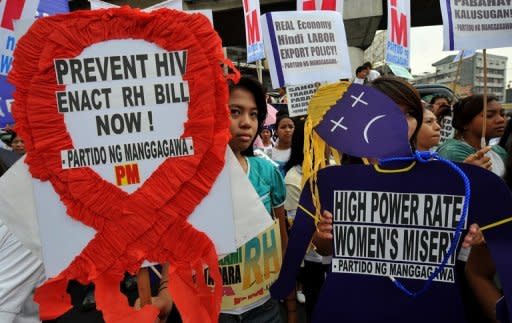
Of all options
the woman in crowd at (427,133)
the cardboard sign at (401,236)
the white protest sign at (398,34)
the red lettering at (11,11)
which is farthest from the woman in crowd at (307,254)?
the red lettering at (11,11)

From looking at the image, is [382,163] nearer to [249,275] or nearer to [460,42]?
[249,275]

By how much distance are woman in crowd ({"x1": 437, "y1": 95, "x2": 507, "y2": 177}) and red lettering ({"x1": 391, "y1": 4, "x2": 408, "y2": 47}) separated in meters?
1.40

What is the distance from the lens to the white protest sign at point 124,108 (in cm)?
117

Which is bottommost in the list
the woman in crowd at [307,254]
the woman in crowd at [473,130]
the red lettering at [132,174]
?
the woman in crowd at [307,254]

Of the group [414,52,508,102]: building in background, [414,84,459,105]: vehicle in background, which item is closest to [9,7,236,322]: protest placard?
[414,52,508,102]: building in background

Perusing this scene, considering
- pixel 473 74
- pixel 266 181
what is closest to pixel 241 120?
pixel 266 181

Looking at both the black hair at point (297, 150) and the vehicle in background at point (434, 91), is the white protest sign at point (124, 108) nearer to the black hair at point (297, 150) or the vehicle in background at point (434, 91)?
the black hair at point (297, 150)

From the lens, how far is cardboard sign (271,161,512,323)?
1.17 metres

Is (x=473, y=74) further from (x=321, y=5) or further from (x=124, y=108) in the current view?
(x=124, y=108)

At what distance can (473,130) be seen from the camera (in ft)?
9.31

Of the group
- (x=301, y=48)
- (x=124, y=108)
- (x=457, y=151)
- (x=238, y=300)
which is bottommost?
(x=238, y=300)

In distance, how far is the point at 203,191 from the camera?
1226mm

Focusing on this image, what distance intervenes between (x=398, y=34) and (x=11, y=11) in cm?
356

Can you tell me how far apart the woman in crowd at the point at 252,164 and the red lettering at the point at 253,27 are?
3.07 meters
